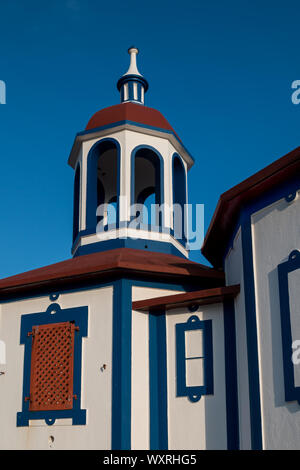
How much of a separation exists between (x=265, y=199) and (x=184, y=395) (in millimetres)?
3245

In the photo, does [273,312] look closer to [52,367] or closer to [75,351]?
[75,351]

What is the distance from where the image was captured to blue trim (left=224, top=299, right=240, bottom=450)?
27.2 ft

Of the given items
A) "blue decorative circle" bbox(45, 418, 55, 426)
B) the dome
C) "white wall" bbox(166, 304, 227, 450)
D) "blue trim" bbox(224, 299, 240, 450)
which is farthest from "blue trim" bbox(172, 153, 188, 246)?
"blue decorative circle" bbox(45, 418, 55, 426)

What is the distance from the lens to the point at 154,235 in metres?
11.5

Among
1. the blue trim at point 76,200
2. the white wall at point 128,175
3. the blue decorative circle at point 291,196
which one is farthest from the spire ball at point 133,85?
the blue decorative circle at point 291,196

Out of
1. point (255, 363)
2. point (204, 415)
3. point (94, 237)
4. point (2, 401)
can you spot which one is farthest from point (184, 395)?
point (94, 237)

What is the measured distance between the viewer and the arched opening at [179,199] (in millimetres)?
12195

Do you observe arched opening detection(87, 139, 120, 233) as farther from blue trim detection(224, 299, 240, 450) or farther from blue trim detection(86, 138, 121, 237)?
blue trim detection(224, 299, 240, 450)

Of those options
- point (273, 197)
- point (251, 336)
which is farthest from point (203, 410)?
point (273, 197)

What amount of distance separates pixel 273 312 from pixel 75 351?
360cm

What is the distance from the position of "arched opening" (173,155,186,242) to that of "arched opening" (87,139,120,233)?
4.24 feet

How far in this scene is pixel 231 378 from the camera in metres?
8.48

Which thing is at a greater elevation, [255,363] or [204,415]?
[255,363]

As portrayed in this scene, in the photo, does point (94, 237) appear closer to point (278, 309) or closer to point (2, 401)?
point (2, 401)
